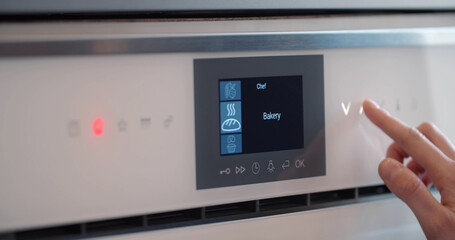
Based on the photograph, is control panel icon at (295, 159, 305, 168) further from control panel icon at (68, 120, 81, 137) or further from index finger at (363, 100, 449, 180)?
control panel icon at (68, 120, 81, 137)

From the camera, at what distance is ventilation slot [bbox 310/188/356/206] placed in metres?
0.51

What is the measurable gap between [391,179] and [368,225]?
54 millimetres

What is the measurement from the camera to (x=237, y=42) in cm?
44

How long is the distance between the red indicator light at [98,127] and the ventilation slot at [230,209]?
0.40 feet

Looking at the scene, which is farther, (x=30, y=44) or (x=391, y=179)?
(x=391, y=179)

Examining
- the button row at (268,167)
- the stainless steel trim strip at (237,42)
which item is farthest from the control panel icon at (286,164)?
the stainless steel trim strip at (237,42)

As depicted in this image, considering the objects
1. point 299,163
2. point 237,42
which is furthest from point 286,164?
point 237,42

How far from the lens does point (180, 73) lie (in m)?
0.43

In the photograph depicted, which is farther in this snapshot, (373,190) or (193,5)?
(373,190)

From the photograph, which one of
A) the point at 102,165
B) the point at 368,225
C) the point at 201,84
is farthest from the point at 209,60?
the point at 368,225

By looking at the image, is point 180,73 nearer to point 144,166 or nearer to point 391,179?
point 144,166

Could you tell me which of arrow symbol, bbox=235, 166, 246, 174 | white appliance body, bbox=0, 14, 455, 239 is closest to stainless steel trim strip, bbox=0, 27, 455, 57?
white appliance body, bbox=0, 14, 455, 239

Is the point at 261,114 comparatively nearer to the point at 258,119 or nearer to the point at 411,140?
the point at 258,119

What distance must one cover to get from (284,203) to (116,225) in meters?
0.16
